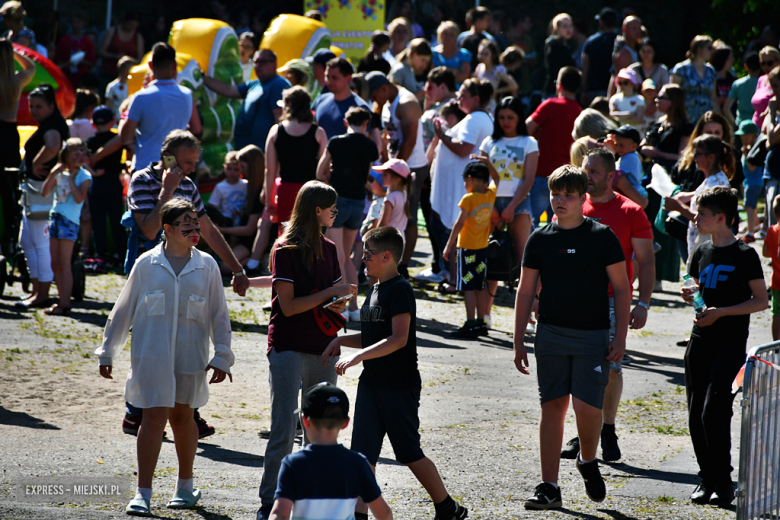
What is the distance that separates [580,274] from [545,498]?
3.70 feet

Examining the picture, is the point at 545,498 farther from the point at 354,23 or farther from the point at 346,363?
the point at 354,23

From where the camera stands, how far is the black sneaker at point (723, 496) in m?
4.89

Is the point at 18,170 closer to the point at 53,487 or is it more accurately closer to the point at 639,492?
the point at 53,487

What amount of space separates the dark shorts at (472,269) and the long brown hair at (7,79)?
184 inches

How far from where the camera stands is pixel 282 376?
452 cm

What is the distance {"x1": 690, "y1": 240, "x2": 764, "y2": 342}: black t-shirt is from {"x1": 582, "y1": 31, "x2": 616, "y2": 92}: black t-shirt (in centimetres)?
1082

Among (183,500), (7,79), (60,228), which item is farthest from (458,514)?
(7,79)

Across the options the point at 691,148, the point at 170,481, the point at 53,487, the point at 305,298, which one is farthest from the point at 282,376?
the point at 691,148

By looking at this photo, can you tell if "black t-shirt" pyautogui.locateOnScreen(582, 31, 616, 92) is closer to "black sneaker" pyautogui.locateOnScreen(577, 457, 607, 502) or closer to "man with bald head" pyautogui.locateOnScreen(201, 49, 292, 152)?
"man with bald head" pyautogui.locateOnScreen(201, 49, 292, 152)

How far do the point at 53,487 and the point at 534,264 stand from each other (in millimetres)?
2664

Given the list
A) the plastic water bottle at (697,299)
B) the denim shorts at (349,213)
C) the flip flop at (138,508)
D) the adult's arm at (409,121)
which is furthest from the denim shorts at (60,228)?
the plastic water bottle at (697,299)

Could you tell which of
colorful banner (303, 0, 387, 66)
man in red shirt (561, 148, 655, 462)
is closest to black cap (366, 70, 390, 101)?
man in red shirt (561, 148, 655, 462)

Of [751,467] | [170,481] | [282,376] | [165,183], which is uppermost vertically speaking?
[165,183]

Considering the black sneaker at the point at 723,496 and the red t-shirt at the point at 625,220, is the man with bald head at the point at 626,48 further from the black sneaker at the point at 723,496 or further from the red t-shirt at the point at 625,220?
the black sneaker at the point at 723,496
